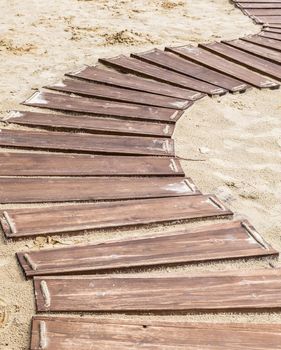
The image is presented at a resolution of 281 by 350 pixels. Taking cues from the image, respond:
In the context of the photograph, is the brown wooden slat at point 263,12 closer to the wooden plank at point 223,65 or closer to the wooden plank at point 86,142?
the wooden plank at point 223,65

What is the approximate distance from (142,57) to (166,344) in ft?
12.2

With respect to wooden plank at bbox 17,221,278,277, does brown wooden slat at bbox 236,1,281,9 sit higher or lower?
higher

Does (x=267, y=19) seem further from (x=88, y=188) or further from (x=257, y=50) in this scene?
(x=88, y=188)

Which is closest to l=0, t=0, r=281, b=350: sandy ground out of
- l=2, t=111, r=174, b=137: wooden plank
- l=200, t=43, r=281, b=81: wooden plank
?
l=2, t=111, r=174, b=137: wooden plank

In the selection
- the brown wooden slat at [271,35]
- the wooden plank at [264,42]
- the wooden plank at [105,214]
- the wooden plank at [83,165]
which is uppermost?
the brown wooden slat at [271,35]

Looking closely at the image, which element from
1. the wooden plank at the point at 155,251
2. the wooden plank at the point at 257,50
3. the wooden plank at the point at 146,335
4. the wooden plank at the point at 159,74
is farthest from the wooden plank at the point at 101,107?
the wooden plank at the point at 146,335

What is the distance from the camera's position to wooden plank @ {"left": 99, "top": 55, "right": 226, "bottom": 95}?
4810 millimetres

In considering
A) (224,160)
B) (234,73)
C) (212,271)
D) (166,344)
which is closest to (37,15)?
(234,73)

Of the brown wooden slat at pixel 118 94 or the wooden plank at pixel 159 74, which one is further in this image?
the wooden plank at pixel 159 74

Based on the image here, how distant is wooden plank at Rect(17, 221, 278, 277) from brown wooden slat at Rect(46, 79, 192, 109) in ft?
5.95

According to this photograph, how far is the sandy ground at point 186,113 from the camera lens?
254cm

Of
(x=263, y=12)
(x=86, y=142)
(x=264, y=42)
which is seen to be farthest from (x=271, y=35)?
(x=86, y=142)

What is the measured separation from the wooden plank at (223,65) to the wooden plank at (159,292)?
2881 millimetres

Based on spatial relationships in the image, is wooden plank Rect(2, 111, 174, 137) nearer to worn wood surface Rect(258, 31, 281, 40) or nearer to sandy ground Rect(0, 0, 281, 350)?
sandy ground Rect(0, 0, 281, 350)
